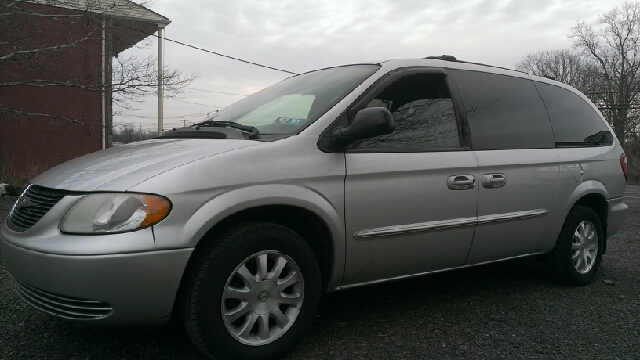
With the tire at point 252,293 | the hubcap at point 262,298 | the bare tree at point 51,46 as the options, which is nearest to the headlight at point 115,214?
the tire at point 252,293

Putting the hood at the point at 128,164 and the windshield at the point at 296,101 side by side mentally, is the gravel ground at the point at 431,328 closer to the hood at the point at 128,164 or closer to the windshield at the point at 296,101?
the hood at the point at 128,164

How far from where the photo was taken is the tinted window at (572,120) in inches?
165

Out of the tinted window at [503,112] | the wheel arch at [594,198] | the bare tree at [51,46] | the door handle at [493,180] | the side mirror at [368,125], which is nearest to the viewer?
the side mirror at [368,125]

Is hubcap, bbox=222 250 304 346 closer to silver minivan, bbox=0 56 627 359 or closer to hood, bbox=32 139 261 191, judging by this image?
silver minivan, bbox=0 56 627 359

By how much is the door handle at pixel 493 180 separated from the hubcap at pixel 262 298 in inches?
59.3

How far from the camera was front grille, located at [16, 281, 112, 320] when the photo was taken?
2.24 meters

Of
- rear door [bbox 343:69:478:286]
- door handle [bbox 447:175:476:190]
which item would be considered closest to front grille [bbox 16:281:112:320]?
rear door [bbox 343:69:478:286]

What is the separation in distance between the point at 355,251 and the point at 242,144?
855 millimetres

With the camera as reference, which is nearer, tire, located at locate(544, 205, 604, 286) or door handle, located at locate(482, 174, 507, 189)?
door handle, located at locate(482, 174, 507, 189)

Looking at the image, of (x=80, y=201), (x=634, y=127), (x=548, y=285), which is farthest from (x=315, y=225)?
(x=634, y=127)

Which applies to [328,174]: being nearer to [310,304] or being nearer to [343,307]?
[310,304]

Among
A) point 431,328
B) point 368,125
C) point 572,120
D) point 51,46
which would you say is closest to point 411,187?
point 368,125

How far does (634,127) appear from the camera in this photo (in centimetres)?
3853

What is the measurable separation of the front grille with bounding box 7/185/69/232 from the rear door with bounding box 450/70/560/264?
2.48m
